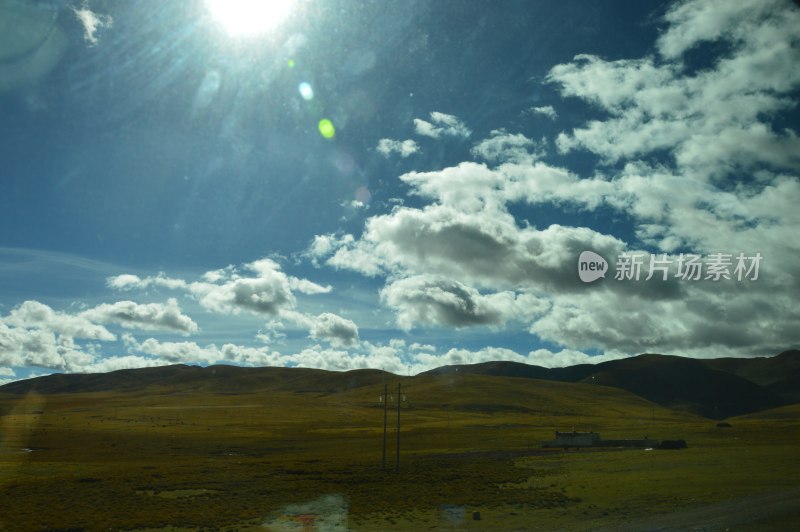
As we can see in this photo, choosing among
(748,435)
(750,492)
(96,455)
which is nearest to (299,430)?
(96,455)

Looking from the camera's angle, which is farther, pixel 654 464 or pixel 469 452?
pixel 469 452

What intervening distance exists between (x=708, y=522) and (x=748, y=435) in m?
91.2

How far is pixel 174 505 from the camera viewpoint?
161 ft

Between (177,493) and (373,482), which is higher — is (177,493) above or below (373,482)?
above

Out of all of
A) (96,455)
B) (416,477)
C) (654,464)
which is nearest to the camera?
(416,477)

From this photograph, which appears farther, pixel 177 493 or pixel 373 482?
pixel 373 482

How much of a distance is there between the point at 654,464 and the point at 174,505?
52.9 metres

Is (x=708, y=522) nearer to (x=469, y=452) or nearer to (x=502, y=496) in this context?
(x=502, y=496)

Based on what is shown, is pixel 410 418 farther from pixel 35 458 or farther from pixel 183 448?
pixel 35 458

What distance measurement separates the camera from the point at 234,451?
9931cm

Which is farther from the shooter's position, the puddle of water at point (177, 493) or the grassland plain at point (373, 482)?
the puddle of water at point (177, 493)

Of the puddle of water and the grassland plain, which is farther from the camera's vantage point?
the puddle of water

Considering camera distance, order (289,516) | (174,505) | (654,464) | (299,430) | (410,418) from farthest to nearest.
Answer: (410,418), (299,430), (654,464), (174,505), (289,516)

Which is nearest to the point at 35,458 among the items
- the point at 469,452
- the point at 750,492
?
the point at 469,452
